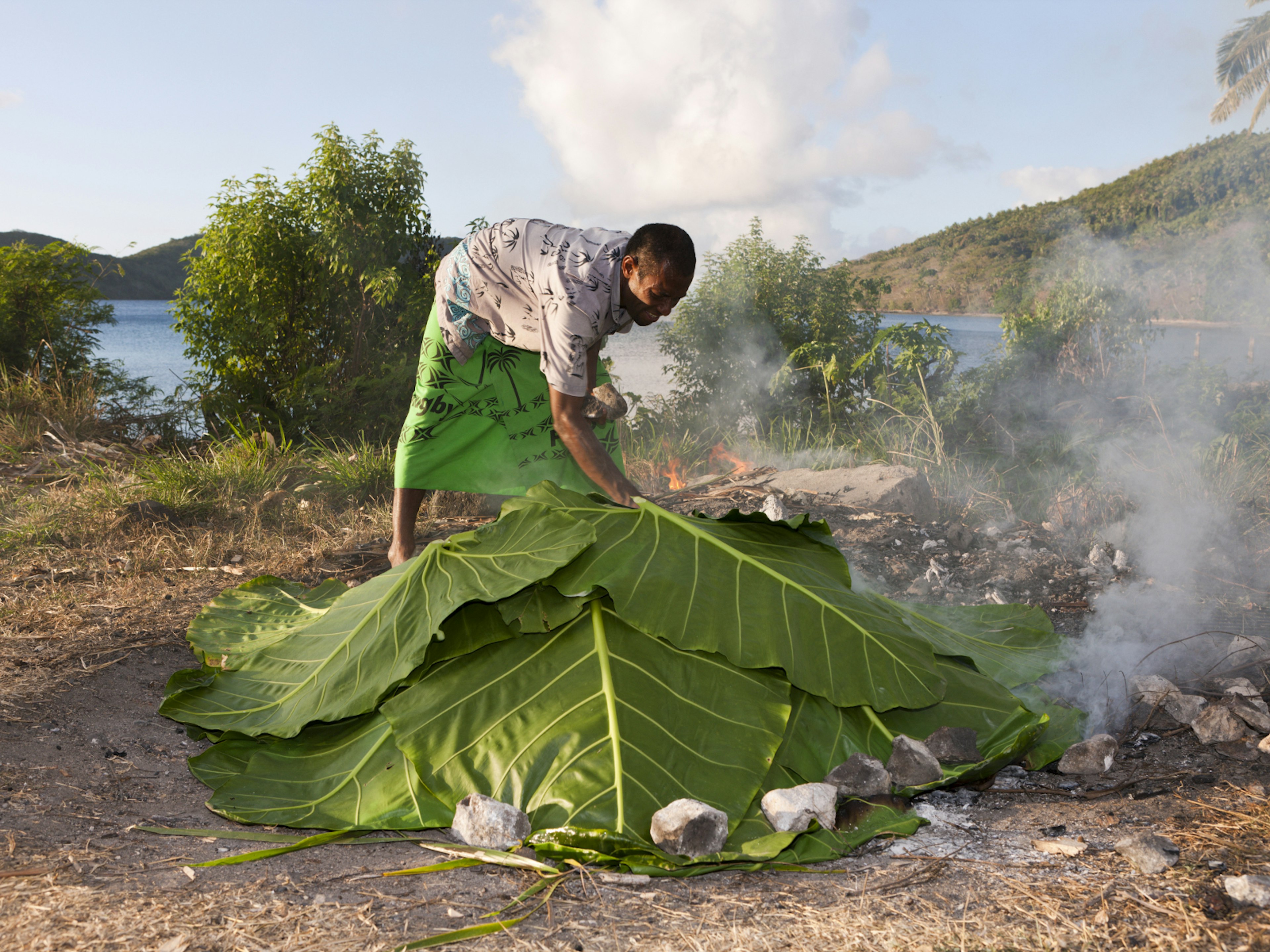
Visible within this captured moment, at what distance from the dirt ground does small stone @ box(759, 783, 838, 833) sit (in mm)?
102

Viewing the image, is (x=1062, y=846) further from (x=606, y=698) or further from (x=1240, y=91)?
(x=1240, y=91)

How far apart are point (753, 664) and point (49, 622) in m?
2.69

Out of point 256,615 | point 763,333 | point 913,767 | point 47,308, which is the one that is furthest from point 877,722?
point 47,308

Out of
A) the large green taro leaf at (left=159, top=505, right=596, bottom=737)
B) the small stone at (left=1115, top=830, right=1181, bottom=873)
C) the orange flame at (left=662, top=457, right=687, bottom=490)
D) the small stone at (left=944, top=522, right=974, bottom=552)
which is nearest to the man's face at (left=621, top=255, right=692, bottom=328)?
the large green taro leaf at (left=159, top=505, right=596, bottom=737)

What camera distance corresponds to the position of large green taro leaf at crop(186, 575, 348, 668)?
272 cm

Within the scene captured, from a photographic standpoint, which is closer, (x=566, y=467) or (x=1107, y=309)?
(x=566, y=467)

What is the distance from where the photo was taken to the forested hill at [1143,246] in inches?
316

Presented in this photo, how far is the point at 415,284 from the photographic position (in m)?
6.12

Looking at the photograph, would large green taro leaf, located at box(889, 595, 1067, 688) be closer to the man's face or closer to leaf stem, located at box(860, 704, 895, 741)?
leaf stem, located at box(860, 704, 895, 741)

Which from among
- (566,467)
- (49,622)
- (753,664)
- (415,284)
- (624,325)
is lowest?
(49,622)

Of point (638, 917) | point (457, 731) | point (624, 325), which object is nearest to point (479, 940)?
point (638, 917)

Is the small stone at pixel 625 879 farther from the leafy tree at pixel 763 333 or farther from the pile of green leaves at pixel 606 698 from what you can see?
the leafy tree at pixel 763 333

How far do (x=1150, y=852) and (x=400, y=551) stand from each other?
9.40 ft

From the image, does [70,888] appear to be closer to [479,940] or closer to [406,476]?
[479,940]
